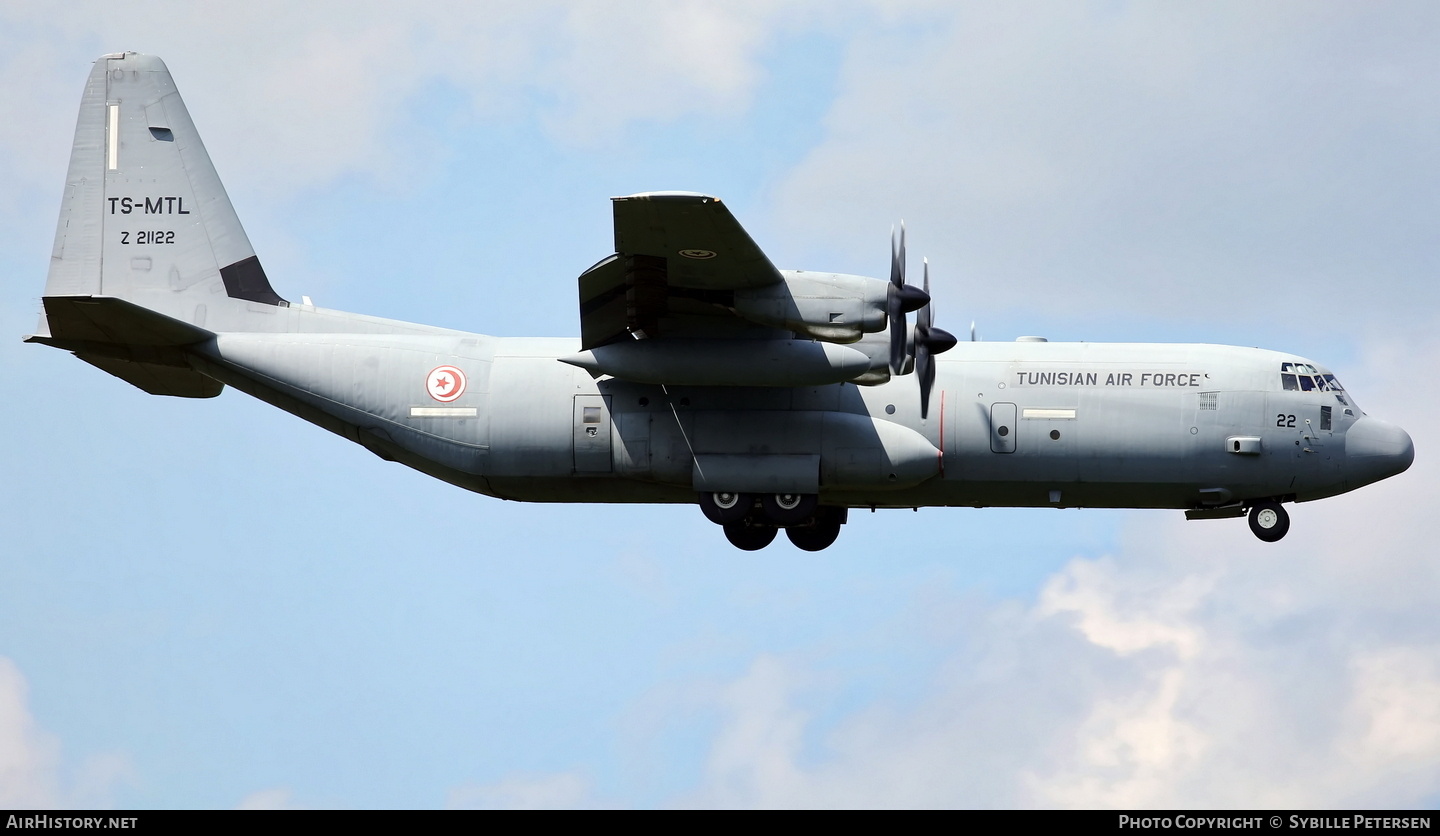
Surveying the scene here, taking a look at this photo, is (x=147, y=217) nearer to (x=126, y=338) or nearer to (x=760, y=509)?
(x=126, y=338)

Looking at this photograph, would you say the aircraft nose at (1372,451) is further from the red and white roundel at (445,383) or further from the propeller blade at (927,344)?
the red and white roundel at (445,383)

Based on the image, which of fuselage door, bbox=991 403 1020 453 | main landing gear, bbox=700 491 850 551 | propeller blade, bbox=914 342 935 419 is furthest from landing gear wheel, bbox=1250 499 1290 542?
main landing gear, bbox=700 491 850 551

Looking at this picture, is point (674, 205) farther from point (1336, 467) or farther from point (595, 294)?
point (1336, 467)

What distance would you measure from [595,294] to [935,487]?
22.4 ft

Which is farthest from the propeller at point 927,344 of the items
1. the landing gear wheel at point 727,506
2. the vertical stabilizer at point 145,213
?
the vertical stabilizer at point 145,213

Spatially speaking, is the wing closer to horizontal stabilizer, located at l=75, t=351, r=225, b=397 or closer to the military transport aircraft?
the military transport aircraft

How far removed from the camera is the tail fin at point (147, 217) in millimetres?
30984

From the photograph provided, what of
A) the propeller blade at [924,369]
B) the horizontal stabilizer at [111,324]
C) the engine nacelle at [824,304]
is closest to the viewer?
the engine nacelle at [824,304]

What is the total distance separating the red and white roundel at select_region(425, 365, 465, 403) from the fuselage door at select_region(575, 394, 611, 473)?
2093 mm

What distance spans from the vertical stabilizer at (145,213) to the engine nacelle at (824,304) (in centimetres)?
1000

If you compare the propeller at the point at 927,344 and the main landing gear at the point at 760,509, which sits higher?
the propeller at the point at 927,344

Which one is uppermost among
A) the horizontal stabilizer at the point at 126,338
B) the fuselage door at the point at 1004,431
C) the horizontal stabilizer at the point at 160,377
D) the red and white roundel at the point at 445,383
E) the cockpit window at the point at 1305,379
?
the horizontal stabilizer at the point at 126,338

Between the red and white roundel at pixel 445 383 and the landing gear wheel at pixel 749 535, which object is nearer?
the red and white roundel at pixel 445 383

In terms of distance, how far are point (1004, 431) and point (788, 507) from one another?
386 centimetres
